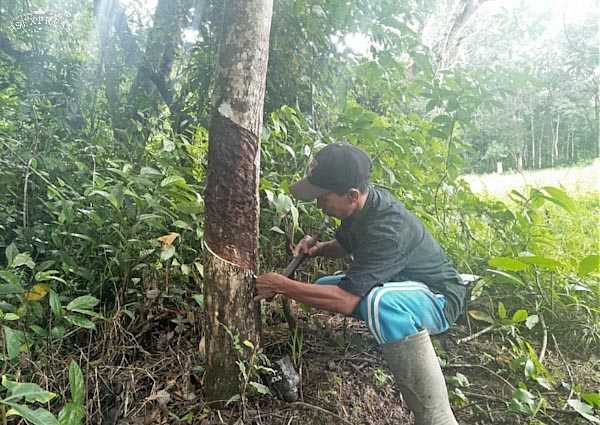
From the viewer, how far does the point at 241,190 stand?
4.97ft

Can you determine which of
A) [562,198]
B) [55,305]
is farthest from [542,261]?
[55,305]

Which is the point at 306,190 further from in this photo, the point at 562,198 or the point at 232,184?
the point at 562,198

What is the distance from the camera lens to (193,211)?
6.23ft

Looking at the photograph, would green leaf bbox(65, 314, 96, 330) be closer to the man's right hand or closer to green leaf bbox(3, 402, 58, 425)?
green leaf bbox(3, 402, 58, 425)

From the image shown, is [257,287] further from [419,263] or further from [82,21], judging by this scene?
[82,21]

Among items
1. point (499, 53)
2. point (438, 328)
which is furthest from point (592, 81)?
point (438, 328)

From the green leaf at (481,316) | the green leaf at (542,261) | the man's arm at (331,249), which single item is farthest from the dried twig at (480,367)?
the man's arm at (331,249)

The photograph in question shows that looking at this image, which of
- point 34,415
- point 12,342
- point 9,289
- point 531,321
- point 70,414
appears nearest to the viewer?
point 34,415

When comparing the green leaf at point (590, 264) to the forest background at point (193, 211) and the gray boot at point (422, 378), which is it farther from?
the gray boot at point (422, 378)

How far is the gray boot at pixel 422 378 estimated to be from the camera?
4.95ft

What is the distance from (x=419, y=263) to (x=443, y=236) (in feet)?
3.02

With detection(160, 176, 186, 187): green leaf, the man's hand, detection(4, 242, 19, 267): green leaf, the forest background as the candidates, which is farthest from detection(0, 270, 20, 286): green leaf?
the man's hand

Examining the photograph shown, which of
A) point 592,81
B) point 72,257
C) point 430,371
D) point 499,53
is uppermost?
point 499,53

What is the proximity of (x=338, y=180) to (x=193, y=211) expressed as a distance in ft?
2.33
